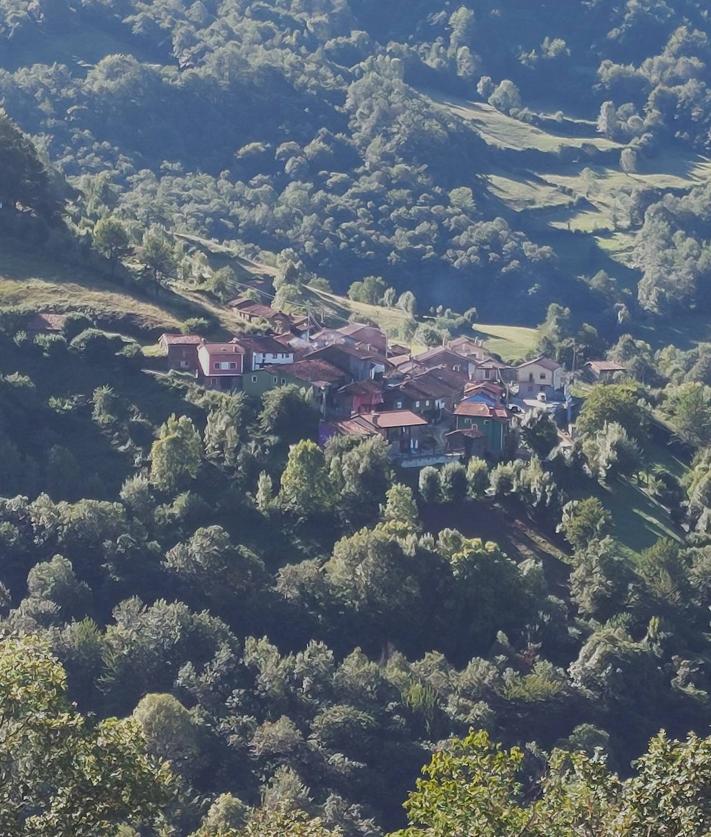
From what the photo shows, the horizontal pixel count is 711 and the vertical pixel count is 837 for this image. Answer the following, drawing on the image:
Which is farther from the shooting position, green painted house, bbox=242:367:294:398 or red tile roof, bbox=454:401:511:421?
green painted house, bbox=242:367:294:398

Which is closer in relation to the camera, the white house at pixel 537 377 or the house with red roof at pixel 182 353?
the house with red roof at pixel 182 353

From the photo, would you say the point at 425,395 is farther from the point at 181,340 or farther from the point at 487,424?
the point at 181,340

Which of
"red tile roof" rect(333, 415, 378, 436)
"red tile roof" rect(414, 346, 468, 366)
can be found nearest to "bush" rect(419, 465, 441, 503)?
"red tile roof" rect(333, 415, 378, 436)

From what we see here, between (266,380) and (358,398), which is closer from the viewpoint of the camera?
(266,380)

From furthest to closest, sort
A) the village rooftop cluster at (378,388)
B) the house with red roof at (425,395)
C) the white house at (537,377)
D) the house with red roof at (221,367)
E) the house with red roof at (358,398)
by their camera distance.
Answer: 1. the white house at (537,377)
2. the house with red roof at (425,395)
3. the house with red roof at (358,398)
4. the house with red roof at (221,367)
5. the village rooftop cluster at (378,388)

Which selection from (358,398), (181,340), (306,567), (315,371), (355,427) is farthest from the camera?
(181,340)

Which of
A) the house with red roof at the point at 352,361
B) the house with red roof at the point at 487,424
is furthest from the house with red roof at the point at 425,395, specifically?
the house with red roof at the point at 352,361

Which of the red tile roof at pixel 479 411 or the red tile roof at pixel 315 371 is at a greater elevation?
the red tile roof at pixel 315 371

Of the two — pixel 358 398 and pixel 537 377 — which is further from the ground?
pixel 358 398

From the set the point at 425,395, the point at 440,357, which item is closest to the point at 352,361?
the point at 425,395

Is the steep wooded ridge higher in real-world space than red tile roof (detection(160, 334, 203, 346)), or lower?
lower

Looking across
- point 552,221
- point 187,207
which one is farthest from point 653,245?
point 187,207

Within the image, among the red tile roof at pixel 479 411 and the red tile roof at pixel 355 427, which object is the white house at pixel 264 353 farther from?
the red tile roof at pixel 479 411

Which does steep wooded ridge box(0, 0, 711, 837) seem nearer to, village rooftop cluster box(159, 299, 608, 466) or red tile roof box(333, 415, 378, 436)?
village rooftop cluster box(159, 299, 608, 466)
